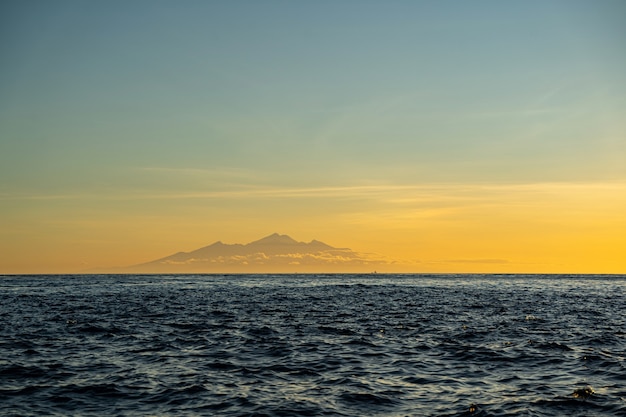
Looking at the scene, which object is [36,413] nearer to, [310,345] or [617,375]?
[310,345]

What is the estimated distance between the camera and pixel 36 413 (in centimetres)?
1861

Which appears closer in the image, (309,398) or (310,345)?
(309,398)

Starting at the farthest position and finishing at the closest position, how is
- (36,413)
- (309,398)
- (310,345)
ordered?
(310,345) → (309,398) → (36,413)

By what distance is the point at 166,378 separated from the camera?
2355 cm

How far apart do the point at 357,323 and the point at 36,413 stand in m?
30.1

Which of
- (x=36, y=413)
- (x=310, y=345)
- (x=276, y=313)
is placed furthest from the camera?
(x=276, y=313)

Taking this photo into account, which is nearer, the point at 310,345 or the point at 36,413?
the point at 36,413

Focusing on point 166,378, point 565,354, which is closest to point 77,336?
point 166,378

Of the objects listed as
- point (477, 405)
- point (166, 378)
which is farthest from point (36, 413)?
point (477, 405)

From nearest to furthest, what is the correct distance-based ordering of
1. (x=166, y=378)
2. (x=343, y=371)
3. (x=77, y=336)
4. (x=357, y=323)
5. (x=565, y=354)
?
(x=166, y=378) → (x=343, y=371) → (x=565, y=354) → (x=77, y=336) → (x=357, y=323)

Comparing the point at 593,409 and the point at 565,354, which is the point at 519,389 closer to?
the point at 593,409

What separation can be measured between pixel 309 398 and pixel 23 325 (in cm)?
3149

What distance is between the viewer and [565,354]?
29.9 m

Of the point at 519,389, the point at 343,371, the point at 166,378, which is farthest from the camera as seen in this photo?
the point at 343,371
